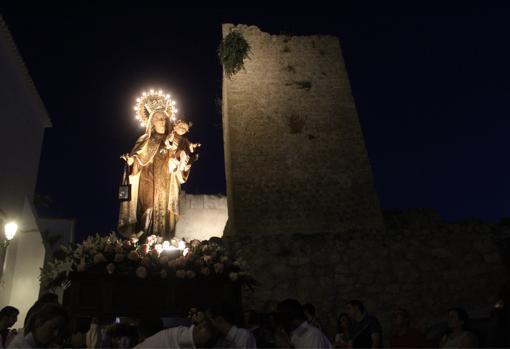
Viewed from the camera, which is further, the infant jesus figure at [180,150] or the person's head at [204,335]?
the infant jesus figure at [180,150]

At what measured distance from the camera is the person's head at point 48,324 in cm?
310

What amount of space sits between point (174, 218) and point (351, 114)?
8.35 m

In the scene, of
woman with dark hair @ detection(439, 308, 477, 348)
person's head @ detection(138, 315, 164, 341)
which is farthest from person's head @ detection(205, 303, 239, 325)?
woman with dark hair @ detection(439, 308, 477, 348)

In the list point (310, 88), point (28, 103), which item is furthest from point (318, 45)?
point (28, 103)

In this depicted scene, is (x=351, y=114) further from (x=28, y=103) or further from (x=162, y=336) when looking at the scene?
(x=162, y=336)

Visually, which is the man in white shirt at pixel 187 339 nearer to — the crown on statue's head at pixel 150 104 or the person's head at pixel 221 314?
the person's head at pixel 221 314

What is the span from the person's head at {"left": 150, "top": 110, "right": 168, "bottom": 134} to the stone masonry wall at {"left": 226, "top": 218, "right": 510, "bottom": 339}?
3163 millimetres

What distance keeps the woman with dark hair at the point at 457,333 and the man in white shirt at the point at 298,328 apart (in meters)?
1.35

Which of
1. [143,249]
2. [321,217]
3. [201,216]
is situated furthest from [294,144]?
[143,249]

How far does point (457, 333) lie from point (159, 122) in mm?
5253

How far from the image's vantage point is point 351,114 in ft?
44.0

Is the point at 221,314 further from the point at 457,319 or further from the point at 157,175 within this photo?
the point at 157,175

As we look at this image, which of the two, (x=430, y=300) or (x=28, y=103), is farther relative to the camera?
(x=28, y=103)

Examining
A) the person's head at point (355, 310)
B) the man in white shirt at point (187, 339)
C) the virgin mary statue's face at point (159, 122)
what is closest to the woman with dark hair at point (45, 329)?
the man in white shirt at point (187, 339)
